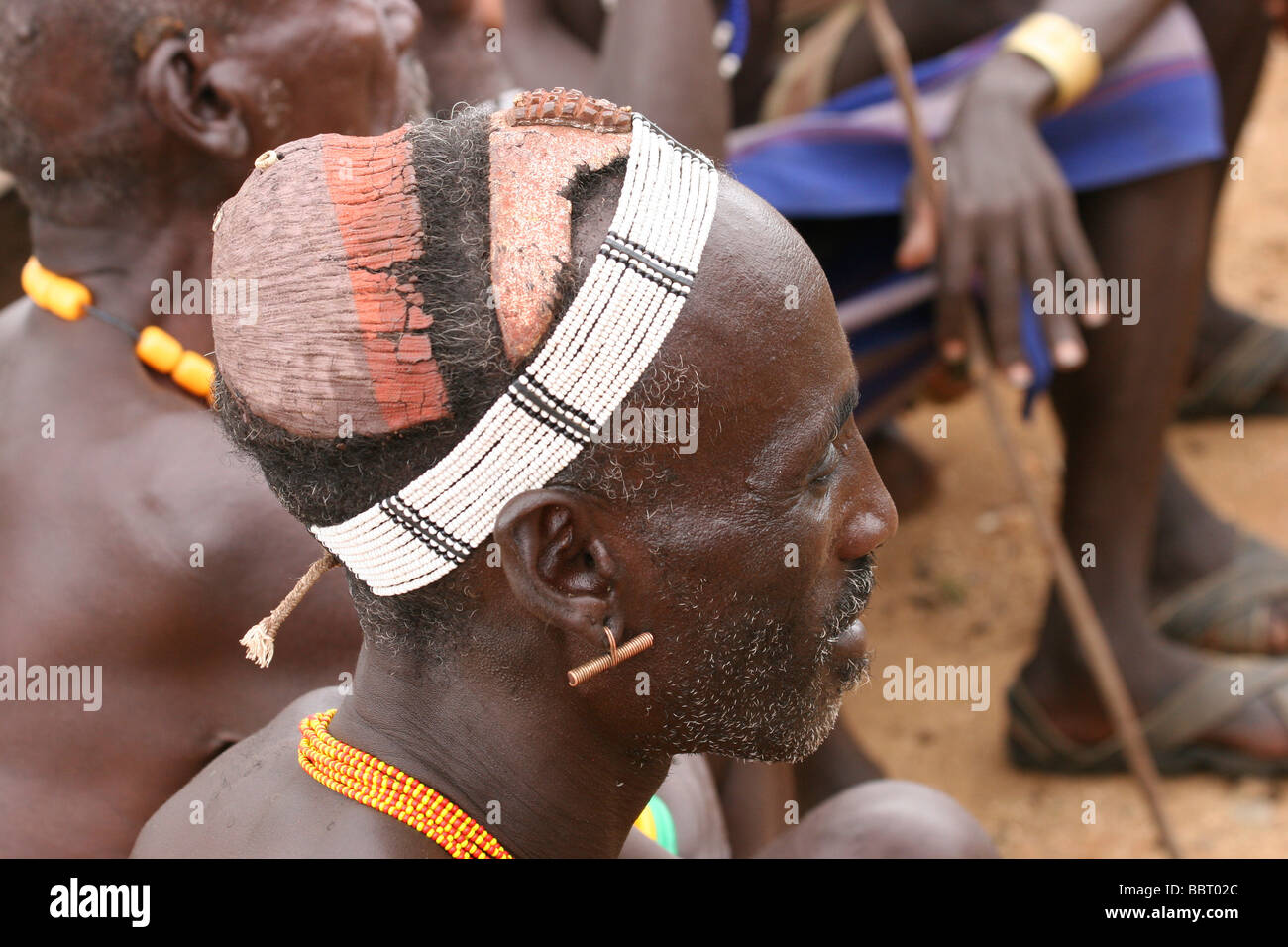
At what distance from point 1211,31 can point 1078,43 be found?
1168mm

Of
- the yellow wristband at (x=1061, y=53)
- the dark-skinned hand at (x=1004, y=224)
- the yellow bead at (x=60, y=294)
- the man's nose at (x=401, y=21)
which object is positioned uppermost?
the yellow wristband at (x=1061, y=53)

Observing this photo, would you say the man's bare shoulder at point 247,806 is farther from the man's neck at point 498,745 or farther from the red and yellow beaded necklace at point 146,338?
the red and yellow beaded necklace at point 146,338

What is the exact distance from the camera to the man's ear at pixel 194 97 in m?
2.29

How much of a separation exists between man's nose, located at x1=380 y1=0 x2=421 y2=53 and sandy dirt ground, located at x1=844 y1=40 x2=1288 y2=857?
233 cm

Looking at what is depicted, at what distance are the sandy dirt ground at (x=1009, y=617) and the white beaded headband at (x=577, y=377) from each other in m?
2.67

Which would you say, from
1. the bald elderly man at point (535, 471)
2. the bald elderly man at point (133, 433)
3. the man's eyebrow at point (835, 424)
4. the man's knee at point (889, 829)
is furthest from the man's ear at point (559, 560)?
the man's knee at point (889, 829)

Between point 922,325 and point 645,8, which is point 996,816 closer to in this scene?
point 922,325

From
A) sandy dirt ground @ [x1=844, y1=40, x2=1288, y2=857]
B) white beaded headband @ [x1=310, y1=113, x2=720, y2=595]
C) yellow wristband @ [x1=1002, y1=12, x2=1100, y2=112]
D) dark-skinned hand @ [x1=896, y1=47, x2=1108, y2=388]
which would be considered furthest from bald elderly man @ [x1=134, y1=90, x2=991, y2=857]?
sandy dirt ground @ [x1=844, y1=40, x2=1288, y2=857]

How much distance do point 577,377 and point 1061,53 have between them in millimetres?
2467

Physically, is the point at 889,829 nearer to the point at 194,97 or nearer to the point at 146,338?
the point at 146,338

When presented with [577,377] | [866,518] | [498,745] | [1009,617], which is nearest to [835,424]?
[866,518]

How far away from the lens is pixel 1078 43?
3.52m

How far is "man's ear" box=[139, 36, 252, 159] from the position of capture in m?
2.29
